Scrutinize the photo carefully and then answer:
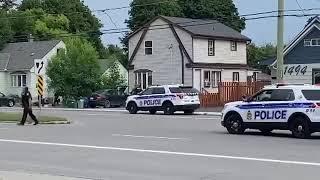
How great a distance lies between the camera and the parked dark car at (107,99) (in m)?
52.2

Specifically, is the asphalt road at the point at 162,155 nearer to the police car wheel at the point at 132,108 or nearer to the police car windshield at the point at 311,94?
the police car windshield at the point at 311,94

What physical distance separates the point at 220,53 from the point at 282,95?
35741mm

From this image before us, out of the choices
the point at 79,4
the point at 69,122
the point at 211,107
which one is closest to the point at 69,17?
the point at 79,4

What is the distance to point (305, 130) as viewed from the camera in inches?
802

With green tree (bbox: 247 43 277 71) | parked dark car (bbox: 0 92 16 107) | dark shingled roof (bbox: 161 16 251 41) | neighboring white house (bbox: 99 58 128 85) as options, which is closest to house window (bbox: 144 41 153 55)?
dark shingled roof (bbox: 161 16 251 41)

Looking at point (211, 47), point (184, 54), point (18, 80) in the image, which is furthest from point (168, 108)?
point (18, 80)

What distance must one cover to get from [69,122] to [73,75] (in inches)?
1063

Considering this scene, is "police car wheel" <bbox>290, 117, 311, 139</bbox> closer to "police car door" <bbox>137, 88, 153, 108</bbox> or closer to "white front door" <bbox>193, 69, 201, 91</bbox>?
"police car door" <bbox>137, 88, 153, 108</bbox>

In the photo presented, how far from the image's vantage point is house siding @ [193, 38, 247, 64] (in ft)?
178

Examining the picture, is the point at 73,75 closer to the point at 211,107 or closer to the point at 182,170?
the point at 211,107

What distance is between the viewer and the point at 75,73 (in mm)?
57375

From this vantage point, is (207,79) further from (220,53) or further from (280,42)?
(280,42)

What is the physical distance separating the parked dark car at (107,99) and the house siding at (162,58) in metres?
4.20

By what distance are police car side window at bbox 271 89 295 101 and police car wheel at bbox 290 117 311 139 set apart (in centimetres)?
76
